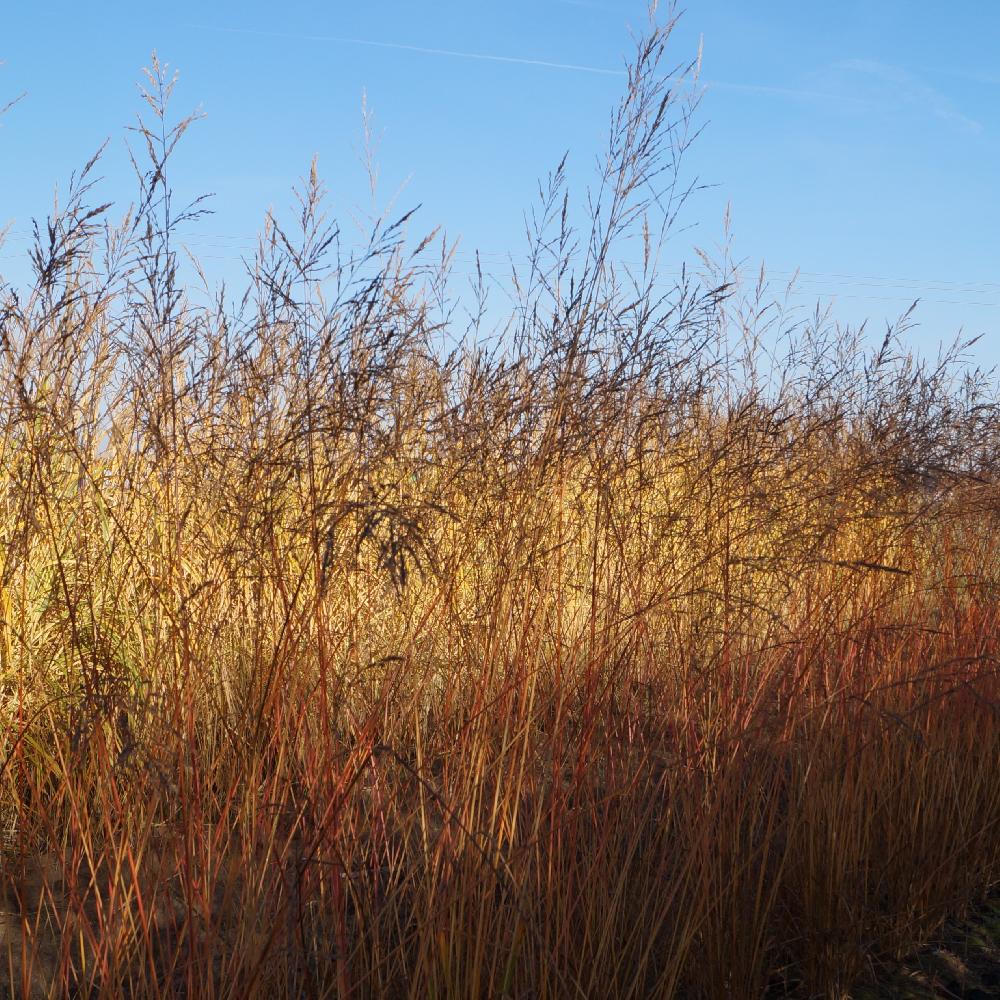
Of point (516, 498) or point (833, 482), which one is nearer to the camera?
point (516, 498)

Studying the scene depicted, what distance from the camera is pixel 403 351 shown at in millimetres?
2504

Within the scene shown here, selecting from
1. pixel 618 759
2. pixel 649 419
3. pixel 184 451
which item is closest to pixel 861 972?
pixel 618 759

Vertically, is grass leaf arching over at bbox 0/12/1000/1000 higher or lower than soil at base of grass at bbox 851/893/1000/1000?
higher

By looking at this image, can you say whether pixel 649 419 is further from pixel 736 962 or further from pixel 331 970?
pixel 331 970

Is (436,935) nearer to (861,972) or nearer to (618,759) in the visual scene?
(618,759)

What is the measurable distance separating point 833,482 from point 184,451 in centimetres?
196

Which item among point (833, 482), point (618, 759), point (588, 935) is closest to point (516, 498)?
point (618, 759)

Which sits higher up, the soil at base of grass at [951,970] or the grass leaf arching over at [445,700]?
the grass leaf arching over at [445,700]

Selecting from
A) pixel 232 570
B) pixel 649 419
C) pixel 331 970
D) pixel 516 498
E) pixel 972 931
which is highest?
pixel 649 419

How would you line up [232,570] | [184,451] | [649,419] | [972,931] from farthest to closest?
[649,419], [972,931], [184,451], [232,570]

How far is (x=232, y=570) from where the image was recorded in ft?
7.38

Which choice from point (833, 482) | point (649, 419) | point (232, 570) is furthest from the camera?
point (833, 482)

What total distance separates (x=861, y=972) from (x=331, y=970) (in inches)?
49.6

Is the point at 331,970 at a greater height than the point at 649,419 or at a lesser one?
lesser
